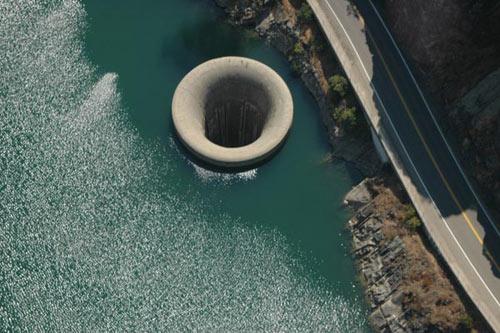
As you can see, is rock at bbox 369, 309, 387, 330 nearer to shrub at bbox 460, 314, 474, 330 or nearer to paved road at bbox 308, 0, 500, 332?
shrub at bbox 460, 314, 474, 330

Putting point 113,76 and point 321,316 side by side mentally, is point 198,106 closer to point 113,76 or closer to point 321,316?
point 113,76

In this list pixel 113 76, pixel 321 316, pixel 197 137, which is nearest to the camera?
pixel 321 316

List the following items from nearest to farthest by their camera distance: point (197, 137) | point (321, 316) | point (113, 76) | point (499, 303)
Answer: point (499, 303) < point (321, 316) < point (197, 137) < point (113, 76)

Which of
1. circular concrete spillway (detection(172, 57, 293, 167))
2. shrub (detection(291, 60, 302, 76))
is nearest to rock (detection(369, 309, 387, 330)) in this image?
circular concrete spillway (detection(172, 57, 293, 167))

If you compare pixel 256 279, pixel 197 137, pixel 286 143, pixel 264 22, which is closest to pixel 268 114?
pixel 286 143

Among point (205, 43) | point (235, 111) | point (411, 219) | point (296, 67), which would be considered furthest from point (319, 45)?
point (411, 219)

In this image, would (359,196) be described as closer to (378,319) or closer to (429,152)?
(429,152)
